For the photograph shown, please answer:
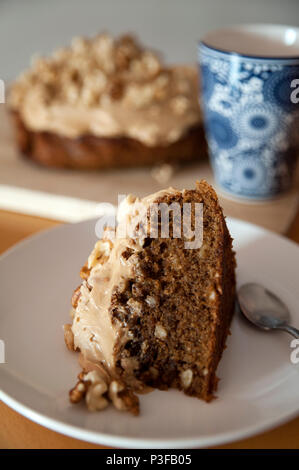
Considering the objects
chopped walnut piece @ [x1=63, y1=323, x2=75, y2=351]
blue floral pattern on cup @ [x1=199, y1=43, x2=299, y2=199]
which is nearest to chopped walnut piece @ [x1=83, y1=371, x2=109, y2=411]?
chopped walnut piece @ [x1=63, y1=323, x2=75, y2=351]

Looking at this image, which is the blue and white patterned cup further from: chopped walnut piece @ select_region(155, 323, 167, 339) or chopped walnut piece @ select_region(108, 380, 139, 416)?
chopped walnut piece @ select_region(108, 380, 139, 416)

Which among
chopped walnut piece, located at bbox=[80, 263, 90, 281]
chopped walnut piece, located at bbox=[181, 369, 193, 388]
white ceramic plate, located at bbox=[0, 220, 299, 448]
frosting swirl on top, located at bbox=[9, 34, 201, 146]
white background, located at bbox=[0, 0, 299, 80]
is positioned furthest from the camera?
white background, located at bbox=[0, 0, 299, 80]

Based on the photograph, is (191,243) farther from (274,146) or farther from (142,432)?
(274,146)

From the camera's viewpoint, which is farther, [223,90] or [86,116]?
[86,116]

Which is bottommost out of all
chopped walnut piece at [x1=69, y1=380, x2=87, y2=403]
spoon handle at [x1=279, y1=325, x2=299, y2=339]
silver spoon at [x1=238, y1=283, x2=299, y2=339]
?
silver spoon at [x1=238, y1=283, x2=299, y2=339]

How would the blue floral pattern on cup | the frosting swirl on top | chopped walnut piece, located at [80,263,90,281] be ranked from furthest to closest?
the frosting swirl on top
the blue floral pattern on cup
chopped walnut piece, located at [80,263,90,281]

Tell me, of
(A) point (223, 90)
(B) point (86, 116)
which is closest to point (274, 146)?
(A) point (223, 90)

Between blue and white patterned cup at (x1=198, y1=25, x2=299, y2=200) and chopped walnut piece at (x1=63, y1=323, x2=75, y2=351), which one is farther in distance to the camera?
blue and white patterned cup at (x1=198, y1=25, x2=299, y2=200)

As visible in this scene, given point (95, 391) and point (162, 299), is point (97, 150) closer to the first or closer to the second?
point (162, 299)
